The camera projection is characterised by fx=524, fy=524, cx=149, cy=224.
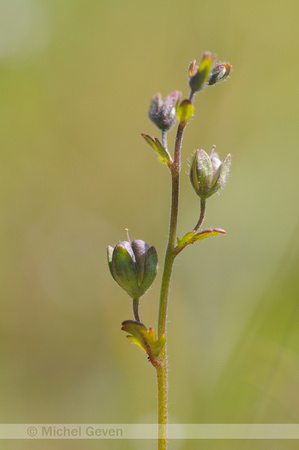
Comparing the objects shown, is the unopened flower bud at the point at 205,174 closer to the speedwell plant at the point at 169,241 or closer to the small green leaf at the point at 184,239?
the speedwell plant at the point at 169,241

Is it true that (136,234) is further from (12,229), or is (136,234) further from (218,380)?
(218,380)

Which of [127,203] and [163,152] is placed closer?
[163,152]

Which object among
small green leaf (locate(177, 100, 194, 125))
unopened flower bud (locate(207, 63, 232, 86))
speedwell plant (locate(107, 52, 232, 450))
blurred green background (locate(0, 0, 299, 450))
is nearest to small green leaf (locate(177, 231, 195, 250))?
speedwell plant (locate(107, 52, 232, 450))

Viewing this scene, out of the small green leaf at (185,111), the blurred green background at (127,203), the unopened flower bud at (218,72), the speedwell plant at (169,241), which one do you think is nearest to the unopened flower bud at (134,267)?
the speedwell plant at (169,241)

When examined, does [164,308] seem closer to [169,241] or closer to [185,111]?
[169,241]

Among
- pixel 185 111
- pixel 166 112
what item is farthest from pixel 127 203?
pixel 185 111

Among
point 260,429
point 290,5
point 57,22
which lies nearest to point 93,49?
point 57,22

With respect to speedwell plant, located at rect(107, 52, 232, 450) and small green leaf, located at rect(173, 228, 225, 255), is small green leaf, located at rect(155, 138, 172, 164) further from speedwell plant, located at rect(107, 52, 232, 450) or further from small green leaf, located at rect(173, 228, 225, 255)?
small green leaf, located at rect(173, 228, 225, 255)
